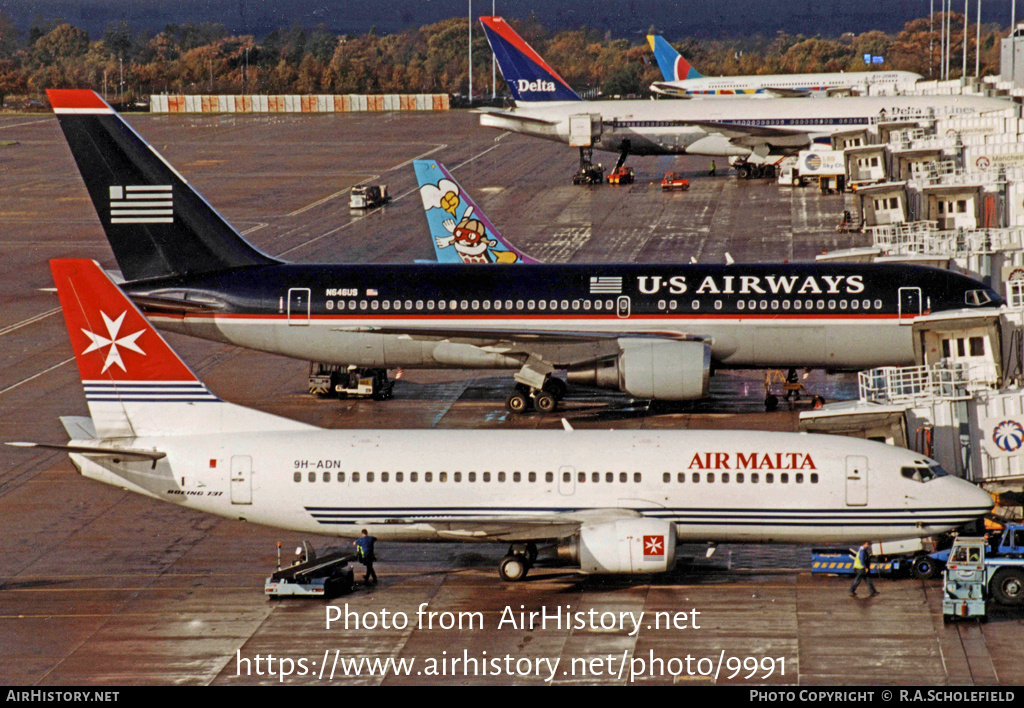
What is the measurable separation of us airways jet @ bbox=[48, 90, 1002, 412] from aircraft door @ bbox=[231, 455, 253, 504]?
15.4 metres

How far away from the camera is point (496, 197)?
101938 millimetres

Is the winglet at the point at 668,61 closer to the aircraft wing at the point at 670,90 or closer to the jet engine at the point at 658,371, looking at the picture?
the aircraft wing at the point at 670,90

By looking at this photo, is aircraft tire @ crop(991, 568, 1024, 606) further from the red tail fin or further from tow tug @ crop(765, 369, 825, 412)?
the red tail fin

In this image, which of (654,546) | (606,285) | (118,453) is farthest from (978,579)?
(606,285)

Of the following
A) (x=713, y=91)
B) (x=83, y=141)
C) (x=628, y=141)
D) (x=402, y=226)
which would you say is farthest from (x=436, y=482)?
(x=713, y=91)

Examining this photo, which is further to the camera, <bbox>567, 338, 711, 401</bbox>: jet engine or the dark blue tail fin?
the dark blue tail fin

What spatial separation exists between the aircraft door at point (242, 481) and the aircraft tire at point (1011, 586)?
17670mm

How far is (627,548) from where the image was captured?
1254 inches

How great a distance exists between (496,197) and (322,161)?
96.2ft

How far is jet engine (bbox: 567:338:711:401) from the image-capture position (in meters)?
46.6

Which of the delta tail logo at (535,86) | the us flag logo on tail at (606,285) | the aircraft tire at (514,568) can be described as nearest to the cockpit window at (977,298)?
the us flag logo on tail at (606,285)

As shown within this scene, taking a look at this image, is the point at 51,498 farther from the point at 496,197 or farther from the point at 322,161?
the point at 322,161

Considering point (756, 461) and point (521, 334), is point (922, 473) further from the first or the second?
point (521, 334)

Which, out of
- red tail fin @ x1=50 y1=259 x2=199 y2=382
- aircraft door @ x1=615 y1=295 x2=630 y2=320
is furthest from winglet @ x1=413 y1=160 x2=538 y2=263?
red tail fin @ x1=50 y1=259 x2=199 y2=382
